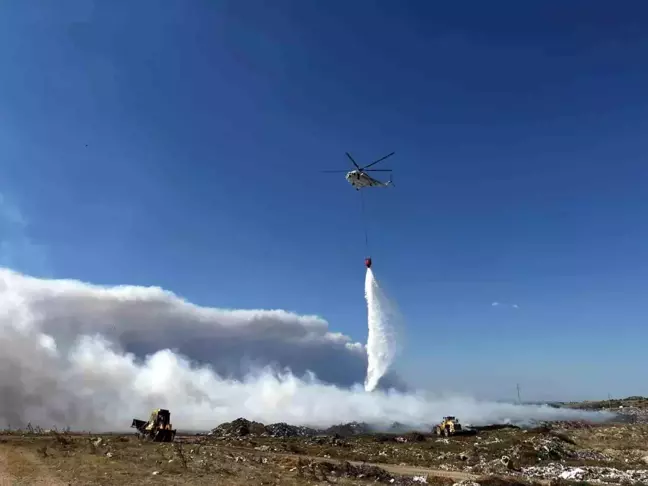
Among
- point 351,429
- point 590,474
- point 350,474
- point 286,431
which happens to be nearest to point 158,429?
point 350,474

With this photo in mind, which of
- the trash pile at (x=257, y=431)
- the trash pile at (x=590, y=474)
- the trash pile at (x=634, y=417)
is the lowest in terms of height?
the trash pile at (x=634, y=417)

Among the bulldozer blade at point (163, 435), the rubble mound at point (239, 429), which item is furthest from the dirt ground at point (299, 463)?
the rubble mound at point (239, 429)

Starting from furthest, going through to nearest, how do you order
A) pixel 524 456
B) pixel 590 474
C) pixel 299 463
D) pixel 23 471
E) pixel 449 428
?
pixel 449 428, pixel 524 456, pixel 590 474, pixel 299 463, pixel 23 471

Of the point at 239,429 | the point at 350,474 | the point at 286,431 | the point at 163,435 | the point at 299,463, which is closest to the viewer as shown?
the point at 350,474

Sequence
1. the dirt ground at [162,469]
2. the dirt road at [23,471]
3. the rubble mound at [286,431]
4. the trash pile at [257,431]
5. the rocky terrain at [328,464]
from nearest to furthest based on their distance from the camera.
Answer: the dirt road at [23,471]
the dirt ground at [162,469]
the rocky terrain at [328,464]
the trash pile at [257,431]
the rubble mound at [286,431]

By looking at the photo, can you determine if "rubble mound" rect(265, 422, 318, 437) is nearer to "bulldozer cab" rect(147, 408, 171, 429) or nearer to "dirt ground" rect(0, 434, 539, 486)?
"bulldozer cab" rect(147, 408, 171, 429)

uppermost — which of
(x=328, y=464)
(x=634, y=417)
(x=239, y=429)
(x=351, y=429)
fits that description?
(x=328, y=464)

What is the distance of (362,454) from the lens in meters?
56.3

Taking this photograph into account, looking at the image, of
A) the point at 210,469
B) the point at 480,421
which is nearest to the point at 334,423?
the point at 480,421

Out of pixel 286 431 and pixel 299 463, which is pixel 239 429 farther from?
pixel 299 463

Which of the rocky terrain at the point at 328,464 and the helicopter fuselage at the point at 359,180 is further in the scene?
the helicopter fuselage at the point at 359,180

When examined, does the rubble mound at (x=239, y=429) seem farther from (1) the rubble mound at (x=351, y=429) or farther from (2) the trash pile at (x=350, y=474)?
(2) the trash pile at (x=350, y=474)

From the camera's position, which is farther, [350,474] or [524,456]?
[524,456]

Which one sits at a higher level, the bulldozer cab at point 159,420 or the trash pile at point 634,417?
the bulldozer cab at point 159,420
